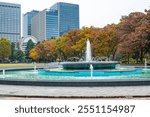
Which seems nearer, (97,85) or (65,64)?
(97,85)

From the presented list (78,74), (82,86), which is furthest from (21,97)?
(78,74)

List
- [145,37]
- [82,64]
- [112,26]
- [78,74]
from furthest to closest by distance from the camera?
[112,26]
[145,37]
[82,64]
[78,74]

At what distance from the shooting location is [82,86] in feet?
48.7

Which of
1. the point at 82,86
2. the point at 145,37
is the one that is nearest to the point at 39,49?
the point at 145,37

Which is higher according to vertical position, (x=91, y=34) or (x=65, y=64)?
(x=91, y=34)

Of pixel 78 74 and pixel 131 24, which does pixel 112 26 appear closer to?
pixel 131 24

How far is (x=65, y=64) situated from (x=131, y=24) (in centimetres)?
2142

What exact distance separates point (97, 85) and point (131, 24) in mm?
32257

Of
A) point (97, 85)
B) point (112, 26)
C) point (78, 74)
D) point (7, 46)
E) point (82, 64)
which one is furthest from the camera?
point (7, 46)

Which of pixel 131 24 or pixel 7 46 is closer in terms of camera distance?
pixel 131 24

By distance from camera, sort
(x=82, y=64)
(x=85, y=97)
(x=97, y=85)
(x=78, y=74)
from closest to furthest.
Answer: (x=85, y=97), (x=97, y=85), (x=78, y=74), (x=82, y=64)

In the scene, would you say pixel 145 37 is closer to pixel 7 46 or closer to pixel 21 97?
pixel 21 97

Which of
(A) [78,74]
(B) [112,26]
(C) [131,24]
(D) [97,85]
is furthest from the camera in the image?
(B) [112,26]

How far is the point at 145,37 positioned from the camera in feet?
130
